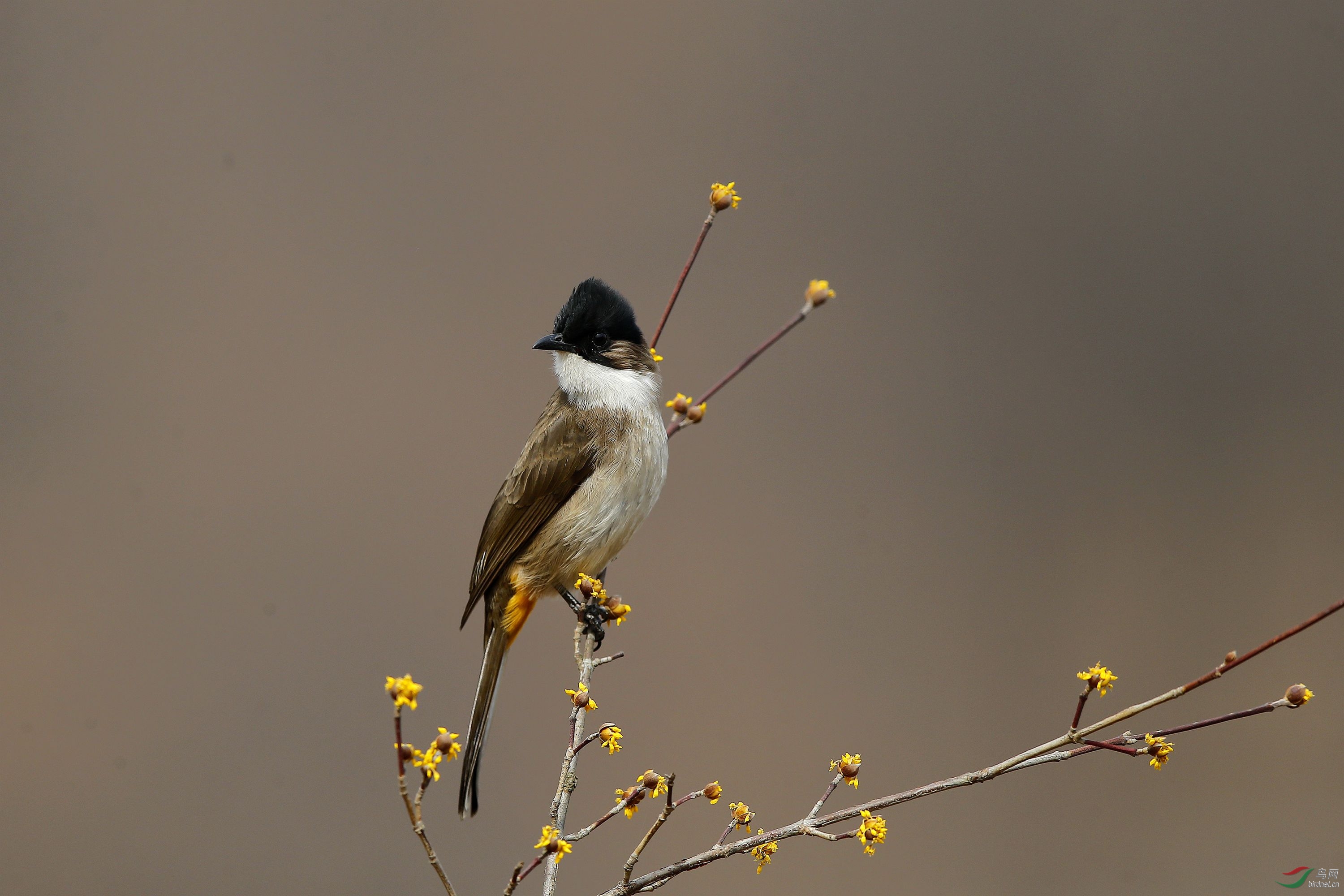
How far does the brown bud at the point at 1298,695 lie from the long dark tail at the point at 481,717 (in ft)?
3.86

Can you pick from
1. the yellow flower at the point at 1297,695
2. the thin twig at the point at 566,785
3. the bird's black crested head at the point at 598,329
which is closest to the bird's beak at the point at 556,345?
the bird's black crested head at the point at 598,329

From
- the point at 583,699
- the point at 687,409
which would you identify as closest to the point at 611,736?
the point at 583,699

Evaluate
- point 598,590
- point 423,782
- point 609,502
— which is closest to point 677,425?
point 598,590

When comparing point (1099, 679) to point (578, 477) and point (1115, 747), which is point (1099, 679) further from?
point (578, 477)

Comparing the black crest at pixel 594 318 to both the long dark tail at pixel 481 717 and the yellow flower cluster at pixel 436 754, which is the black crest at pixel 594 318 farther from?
the yellow flower cluster at pixel 436 754

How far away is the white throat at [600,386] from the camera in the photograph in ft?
6.06

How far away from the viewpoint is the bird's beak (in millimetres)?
1729

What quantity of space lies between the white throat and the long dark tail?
0.48 meters

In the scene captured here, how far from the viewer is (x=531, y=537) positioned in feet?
6.14

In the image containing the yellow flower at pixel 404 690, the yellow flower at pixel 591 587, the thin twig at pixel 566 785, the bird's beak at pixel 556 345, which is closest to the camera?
the yellow flower at pixel 404 690

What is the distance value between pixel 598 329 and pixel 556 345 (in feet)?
0.34

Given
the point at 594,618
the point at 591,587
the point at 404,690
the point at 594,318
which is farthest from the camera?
the point at 594,318

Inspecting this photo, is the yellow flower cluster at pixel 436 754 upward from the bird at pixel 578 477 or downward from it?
downward

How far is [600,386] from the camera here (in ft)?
6.09
